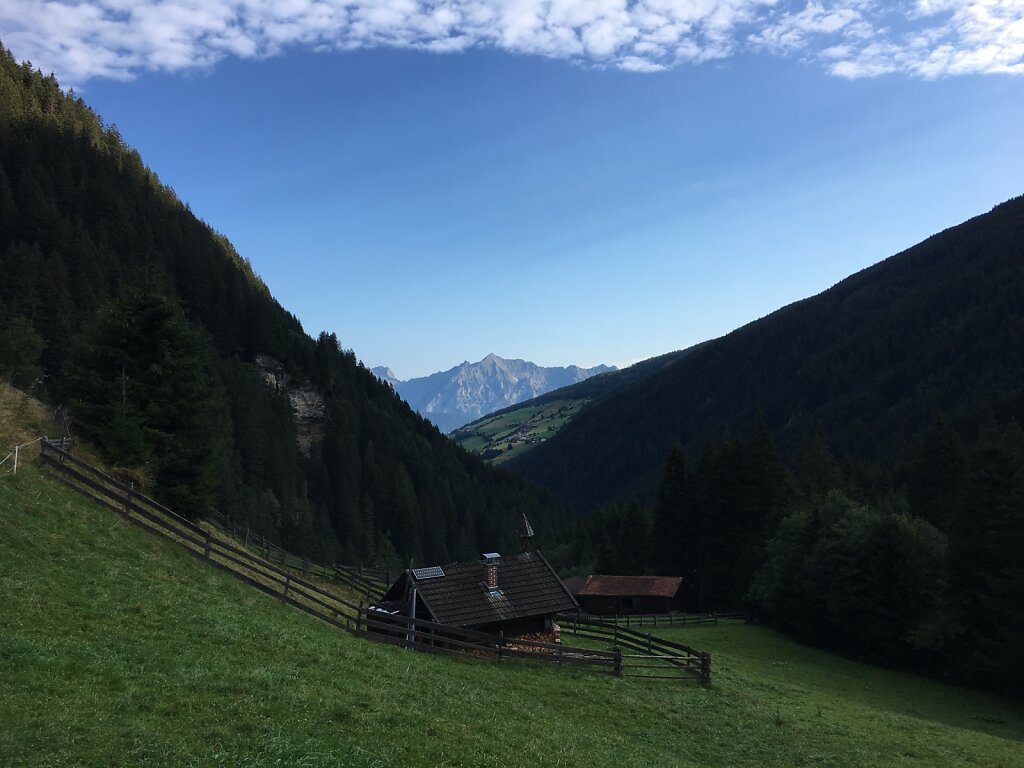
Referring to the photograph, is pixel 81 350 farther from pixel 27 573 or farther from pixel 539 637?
pixel 539 637

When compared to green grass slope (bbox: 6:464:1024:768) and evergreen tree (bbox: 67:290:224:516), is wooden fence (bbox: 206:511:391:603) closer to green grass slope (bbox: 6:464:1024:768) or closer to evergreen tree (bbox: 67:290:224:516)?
evergreen tree (bbox: 67:290:224:516)

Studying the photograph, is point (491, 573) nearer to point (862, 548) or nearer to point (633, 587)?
point (862, 548)

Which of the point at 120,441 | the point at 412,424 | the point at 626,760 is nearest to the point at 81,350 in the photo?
the point at 120,441

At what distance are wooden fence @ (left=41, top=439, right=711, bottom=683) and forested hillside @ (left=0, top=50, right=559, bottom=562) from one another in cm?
510

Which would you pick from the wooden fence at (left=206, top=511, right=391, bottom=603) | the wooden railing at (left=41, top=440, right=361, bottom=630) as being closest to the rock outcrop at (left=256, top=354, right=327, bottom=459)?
the wooden fence at (left=206, top=511, right=391, bottom=603)

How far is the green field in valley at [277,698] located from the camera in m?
12.4

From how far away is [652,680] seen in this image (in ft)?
97.3

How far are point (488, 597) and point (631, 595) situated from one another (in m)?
40.7

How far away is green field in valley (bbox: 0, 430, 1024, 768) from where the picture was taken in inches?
489

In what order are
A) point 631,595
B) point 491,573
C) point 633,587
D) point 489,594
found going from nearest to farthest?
point 489,594 → point 491,573 → point 631,595 → point 633,587

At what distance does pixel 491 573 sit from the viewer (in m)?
33.8

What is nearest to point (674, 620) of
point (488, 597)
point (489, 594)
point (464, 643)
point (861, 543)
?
point (861, 543)

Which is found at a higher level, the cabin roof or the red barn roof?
the cabin roof

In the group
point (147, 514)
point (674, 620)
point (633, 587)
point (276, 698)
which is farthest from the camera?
point (633, 587)
